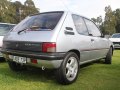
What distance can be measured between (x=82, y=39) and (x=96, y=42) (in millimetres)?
997

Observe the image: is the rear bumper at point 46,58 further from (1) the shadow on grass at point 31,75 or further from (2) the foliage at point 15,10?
(2) the foliage at point 15,10

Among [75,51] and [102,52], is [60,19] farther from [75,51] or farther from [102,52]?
[102,52]

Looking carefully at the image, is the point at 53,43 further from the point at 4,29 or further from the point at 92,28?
the point at 4,29

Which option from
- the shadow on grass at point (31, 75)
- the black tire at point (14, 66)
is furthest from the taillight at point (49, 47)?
the black tire at point (14, 66)

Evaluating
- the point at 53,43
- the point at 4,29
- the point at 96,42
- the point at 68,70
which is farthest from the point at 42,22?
the point at 4,29

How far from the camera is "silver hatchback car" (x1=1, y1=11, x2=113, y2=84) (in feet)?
14.6

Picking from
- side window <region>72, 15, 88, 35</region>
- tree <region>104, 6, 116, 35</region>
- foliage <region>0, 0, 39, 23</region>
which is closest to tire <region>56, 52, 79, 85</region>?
side window <region>72, 15, 88, 35</region>

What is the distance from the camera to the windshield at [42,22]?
4832mm

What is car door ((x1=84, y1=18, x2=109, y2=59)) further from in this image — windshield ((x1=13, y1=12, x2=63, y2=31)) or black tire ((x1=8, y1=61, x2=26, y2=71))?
black tire ((x1=8, y1=61, x2=26, y2=71))

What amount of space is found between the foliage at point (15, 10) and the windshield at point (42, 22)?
175 feet

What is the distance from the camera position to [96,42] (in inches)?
243

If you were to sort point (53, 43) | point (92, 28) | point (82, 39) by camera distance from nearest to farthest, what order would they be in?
point (53, 43) < point (82, 39) < point (92, 28)

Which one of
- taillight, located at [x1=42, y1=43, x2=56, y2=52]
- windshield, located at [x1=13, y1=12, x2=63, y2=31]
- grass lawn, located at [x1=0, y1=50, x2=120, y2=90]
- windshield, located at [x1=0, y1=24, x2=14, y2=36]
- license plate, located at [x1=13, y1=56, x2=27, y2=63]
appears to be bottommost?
grass lawn, located at [x1=0, y1=50, x2=120, y2=90]

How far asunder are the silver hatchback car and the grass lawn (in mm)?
261
